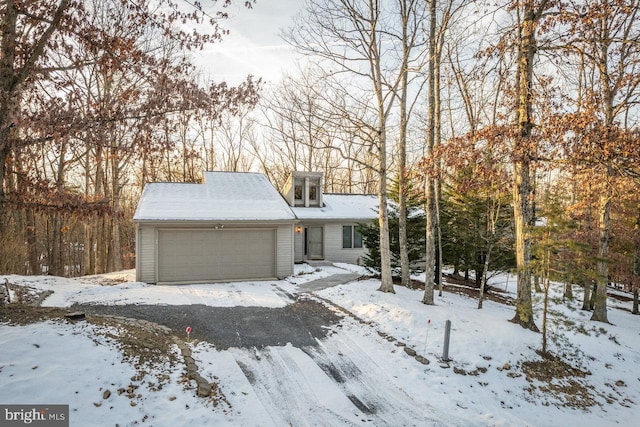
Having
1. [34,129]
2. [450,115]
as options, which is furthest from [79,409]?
[450,115]

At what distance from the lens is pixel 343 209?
2109cm

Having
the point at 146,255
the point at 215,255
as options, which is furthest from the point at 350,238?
the point at 146,255

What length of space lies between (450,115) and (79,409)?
64.1 ft

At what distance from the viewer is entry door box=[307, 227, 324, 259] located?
64.7 feet

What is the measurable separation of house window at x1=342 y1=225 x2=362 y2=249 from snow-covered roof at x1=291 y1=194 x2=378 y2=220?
0.75 metres

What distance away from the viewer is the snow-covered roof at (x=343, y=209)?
64.9 feet

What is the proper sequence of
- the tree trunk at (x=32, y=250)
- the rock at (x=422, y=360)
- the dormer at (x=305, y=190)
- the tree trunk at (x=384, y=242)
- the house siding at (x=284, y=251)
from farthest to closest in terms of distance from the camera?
the dormer at (x=305, y=190), the tree trunk at (x=32, y=250), the house siding at (x=284, y=251), the tree trunk at (x=384, y=242), the rock at (x=422, y=360)

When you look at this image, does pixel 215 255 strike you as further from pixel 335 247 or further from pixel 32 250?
pixel 32 250

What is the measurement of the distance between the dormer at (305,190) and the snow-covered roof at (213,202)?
3124 millimetres

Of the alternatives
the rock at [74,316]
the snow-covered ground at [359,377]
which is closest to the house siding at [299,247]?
the snow-covered ground at [359,377]

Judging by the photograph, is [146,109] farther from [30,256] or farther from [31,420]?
[30,256]

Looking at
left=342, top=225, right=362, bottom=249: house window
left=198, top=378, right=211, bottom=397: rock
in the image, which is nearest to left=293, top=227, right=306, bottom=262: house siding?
left=342, top=225, right=362, bottom=249: house window

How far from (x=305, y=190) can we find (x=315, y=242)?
10.8 ft

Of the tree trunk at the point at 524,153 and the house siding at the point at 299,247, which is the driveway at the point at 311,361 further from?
the house siding at the point at 299,247
